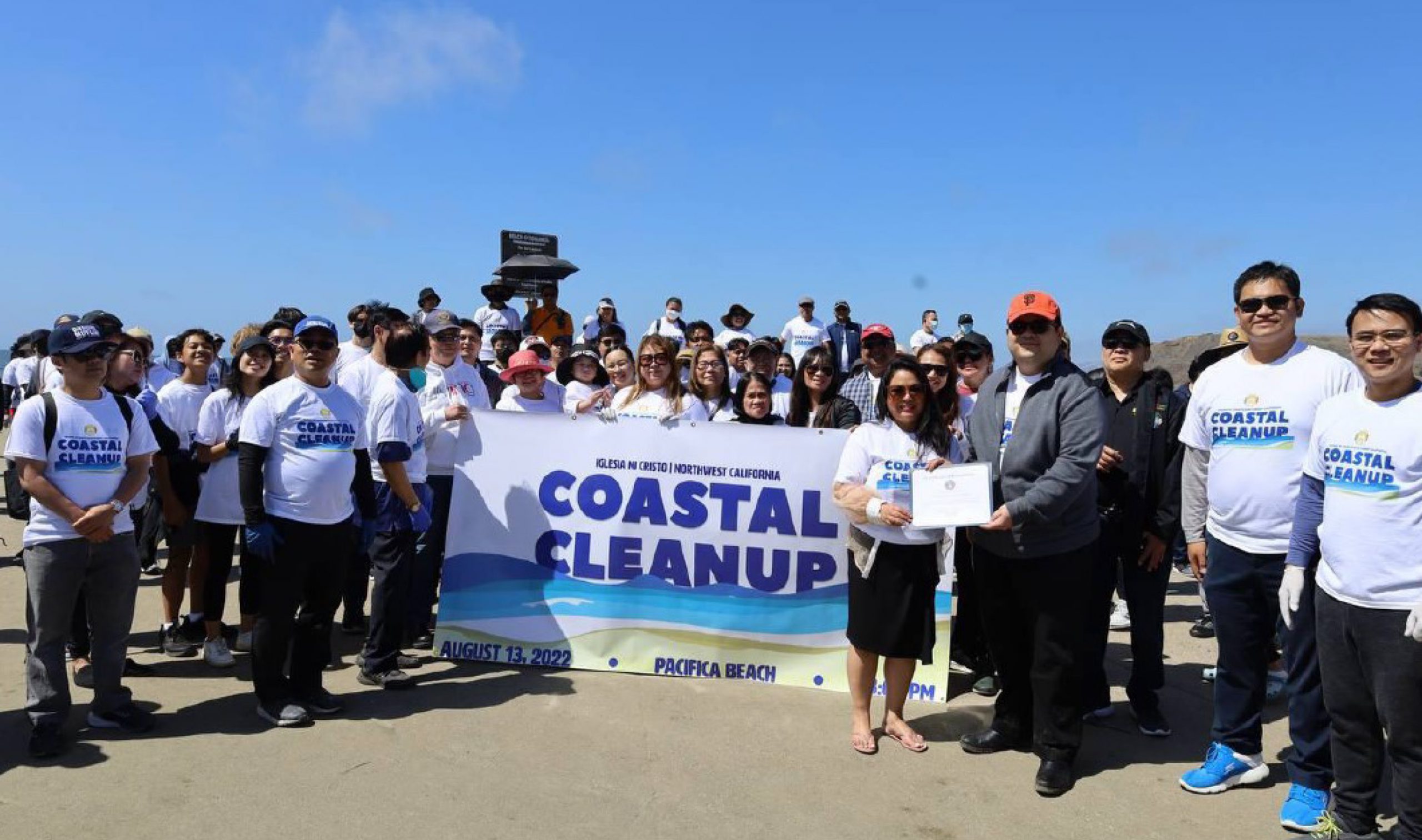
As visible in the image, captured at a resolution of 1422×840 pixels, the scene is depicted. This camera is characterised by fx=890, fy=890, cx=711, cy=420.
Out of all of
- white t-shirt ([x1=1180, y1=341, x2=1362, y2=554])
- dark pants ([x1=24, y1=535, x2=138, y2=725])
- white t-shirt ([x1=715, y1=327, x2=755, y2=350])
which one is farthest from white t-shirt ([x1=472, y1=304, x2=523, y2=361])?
white t-shirt ([x1=1180, y1=341, x2=1362, y2=554])

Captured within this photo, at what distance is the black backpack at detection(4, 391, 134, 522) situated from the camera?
13.5 feet

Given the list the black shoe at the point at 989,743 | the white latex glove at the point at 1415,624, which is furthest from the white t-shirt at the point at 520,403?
the white latex glove at the point at 1415,624

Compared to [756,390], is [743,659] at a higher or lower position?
lower

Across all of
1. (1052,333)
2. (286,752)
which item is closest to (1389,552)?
(1052,333)

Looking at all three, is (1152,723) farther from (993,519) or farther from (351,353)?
(351,353)

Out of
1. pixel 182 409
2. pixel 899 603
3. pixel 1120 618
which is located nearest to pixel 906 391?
pixel 899 603

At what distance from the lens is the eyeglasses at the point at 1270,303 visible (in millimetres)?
3812

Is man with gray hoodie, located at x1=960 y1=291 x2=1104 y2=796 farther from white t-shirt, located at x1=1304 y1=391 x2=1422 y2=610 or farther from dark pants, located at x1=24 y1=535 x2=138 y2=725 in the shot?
dark pants, located at x1=24 y1=535 x2=138 y2=725

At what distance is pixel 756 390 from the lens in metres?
5.77

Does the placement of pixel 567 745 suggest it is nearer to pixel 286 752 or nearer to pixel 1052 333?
pixel 286 752

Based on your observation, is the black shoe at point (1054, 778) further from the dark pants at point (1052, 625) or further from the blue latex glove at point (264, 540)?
the blue latex glove at point (264, 540)

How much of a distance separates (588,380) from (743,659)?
314cm

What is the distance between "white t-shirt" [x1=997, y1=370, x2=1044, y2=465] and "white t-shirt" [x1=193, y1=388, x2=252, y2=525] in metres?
4.42

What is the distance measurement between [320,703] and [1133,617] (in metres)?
4.39
